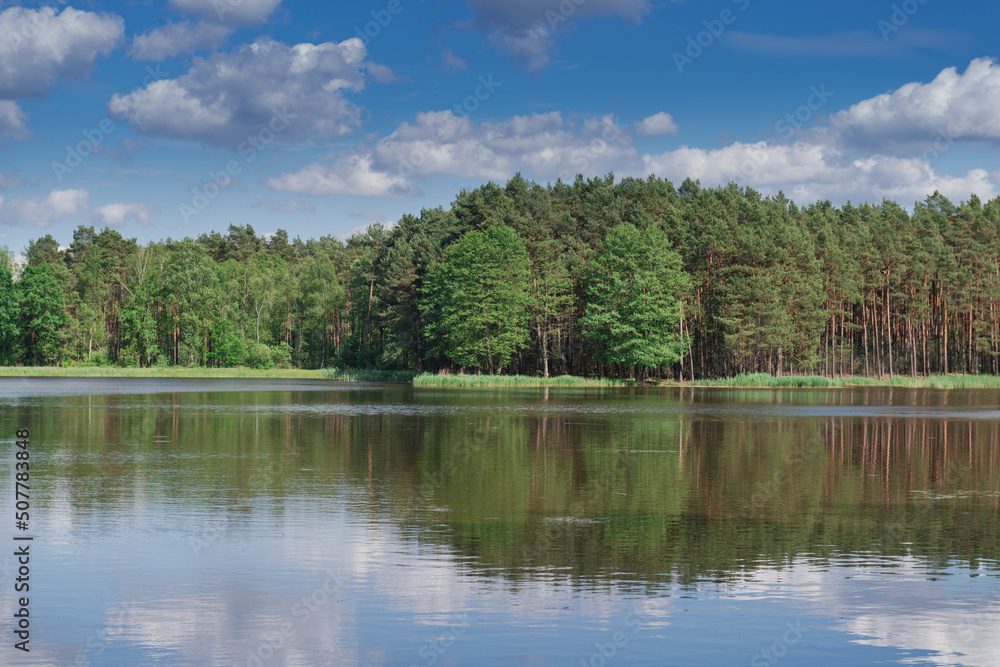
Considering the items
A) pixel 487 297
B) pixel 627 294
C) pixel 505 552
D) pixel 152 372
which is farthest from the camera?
pixel 152 372

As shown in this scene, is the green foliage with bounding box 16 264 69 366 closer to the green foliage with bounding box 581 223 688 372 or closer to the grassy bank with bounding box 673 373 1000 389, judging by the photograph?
the green foliage with bounding box 581 223 688 372

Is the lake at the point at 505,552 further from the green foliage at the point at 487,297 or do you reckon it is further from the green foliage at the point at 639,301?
the green foliage at the point at 487,297

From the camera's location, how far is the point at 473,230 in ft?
326

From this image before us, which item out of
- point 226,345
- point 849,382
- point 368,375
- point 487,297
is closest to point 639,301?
point 487,297

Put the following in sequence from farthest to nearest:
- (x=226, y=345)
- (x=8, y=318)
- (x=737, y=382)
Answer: (x=226, y=345), (x=8, y=318), (x=737, y=382)

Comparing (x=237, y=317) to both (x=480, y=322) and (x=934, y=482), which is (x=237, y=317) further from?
(x=934, y=482)

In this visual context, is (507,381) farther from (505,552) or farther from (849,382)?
(505,552)

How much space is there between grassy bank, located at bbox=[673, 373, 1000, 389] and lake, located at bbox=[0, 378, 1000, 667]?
52945mm

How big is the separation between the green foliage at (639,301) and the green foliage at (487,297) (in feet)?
27.2

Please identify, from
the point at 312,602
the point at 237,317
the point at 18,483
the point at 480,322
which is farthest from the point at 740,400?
the point at 237,317

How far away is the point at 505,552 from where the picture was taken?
14.2m

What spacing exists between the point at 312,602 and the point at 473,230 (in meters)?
89.2

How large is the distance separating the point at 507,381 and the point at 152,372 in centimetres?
5045

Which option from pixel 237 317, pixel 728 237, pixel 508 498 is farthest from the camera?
pixel 237 317
